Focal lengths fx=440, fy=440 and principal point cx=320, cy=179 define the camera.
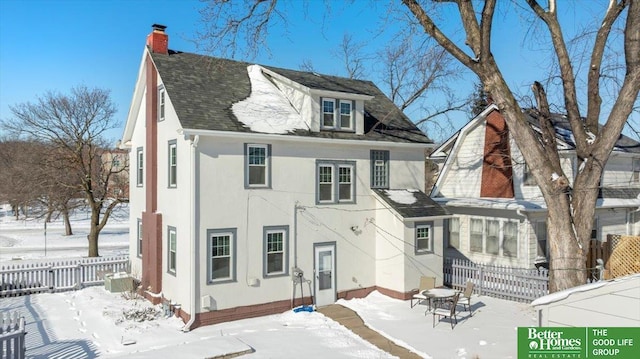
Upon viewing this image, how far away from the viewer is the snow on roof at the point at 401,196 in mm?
16522

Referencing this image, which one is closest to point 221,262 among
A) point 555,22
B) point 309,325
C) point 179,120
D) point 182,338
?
point 182,338

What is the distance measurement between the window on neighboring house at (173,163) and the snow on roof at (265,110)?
2.31m

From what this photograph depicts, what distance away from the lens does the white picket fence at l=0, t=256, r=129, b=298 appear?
17.2 metres

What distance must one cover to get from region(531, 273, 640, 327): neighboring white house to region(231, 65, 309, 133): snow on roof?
9790mm

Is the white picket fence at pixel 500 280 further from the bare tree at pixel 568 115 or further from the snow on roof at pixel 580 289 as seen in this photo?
the snow on roof at pixel 580 289

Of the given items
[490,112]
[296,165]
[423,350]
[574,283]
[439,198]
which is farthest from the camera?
[439,198]

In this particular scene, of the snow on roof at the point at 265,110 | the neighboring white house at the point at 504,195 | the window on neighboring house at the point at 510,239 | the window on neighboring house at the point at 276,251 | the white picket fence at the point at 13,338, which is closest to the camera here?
the white picket fence at the point at 13,338

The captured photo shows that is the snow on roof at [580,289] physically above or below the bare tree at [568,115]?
below

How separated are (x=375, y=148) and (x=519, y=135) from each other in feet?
23.2

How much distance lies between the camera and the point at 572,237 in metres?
10.0

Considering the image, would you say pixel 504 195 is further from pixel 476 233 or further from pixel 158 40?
pixel 158 40

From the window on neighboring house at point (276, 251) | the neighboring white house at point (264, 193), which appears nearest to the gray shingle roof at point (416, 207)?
the neighboring white house at point (264, 193)

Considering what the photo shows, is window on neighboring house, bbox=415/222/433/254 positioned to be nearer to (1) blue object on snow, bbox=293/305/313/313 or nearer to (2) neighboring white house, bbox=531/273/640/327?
(1) blue object on snow, bbox=293/305/313/313

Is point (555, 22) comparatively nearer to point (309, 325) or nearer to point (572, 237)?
point (572, 237)
